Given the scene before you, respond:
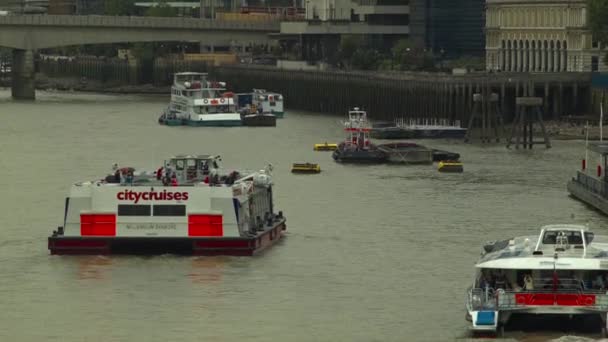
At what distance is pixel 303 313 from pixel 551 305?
5995 millimetres

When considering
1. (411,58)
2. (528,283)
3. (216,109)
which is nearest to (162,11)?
(411,58)

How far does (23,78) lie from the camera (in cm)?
14575

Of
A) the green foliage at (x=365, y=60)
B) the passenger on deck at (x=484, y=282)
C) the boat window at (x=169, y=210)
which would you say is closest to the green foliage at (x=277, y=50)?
the green foliage at (x=365, y=60)

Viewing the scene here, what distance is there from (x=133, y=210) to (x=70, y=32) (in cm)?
9793

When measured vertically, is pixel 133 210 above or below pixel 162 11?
above

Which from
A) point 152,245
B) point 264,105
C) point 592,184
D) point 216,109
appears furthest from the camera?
point 264,105

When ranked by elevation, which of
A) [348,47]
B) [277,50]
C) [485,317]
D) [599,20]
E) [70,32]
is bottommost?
[277,50]

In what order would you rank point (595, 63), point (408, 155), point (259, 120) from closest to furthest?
Result: point (408, 155), point (259, 120), point (595, 63)

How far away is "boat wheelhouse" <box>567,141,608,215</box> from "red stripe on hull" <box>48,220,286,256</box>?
1422 centimetres

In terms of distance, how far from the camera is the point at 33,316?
145 feet

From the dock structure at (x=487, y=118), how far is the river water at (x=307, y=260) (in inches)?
302

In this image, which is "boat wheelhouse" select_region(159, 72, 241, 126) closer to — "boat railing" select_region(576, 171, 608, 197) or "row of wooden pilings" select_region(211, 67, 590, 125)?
"row of wooden pilings" select_region(211, 67, 590, 125)

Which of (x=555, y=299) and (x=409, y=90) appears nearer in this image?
(x=555, y=299)

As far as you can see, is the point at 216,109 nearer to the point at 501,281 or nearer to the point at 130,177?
the point at 130,177
